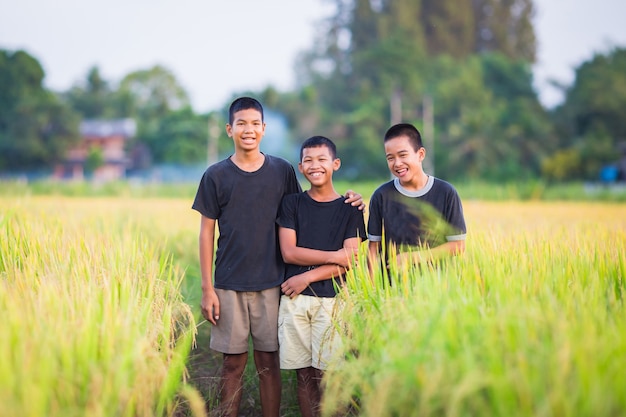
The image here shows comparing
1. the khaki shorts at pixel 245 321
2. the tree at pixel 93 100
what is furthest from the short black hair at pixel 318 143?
the tree at pixel 93 100

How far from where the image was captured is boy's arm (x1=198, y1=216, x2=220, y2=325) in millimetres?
2781

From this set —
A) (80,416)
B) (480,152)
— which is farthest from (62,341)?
(480,152)

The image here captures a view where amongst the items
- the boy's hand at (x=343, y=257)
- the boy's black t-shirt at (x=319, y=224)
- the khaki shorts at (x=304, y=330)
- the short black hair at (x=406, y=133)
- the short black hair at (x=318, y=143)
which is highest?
the short black hair at (x=406, y=133)

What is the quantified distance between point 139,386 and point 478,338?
1080mm

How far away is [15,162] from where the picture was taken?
2833 cm

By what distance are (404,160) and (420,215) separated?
0.94 feet

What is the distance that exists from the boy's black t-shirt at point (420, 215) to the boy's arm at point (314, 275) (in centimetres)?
15

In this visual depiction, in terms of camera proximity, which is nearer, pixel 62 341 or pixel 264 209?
pixel 62 341

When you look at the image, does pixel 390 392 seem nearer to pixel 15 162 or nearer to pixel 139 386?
pixel 139 386

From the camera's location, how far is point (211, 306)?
2779mm

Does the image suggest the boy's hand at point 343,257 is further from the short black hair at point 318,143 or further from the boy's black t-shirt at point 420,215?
the short black hair at point 318,143

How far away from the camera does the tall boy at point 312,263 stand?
2.74 m

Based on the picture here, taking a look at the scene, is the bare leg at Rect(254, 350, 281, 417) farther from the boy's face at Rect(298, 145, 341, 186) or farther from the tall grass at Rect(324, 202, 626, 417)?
the boy's face at Rect(298, 145, 341, 186)

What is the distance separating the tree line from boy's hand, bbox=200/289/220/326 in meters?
23.5
